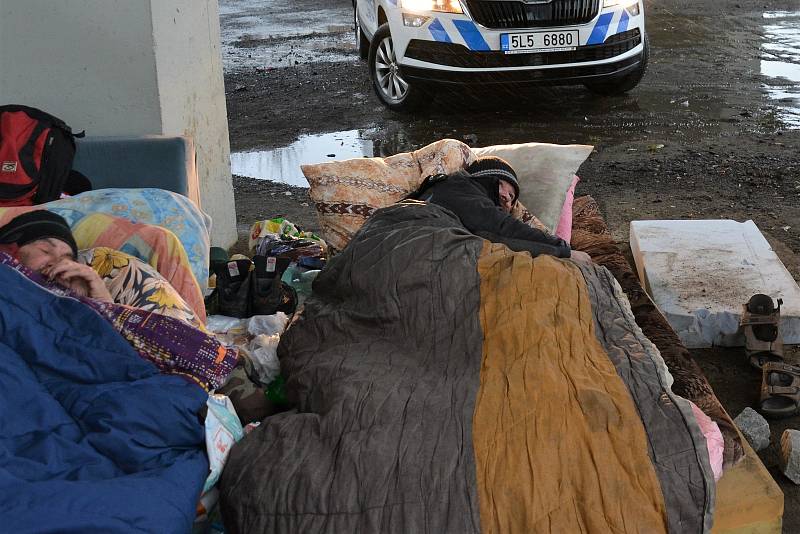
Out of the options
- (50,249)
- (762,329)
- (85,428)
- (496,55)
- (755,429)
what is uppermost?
(496,55)

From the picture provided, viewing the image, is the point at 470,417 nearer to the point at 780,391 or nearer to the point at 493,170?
the point at 780,391

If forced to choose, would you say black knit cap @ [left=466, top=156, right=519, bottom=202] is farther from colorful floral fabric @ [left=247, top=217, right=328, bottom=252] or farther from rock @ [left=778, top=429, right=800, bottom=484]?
rock @ [left=778, top=429, right=800, bottom=484]

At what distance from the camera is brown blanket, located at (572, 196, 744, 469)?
2.53m

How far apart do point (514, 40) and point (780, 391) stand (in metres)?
3.98

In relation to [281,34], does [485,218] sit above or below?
below

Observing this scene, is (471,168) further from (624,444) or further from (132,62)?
(624,444)

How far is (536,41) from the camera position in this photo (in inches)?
255

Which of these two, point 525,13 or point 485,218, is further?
point 525,13

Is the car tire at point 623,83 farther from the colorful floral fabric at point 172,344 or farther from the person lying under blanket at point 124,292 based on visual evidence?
the colorful floral fabric at point 172,344

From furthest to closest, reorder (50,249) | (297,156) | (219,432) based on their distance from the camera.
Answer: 1. (297,156)
2. (50,249)
3. (219,432)

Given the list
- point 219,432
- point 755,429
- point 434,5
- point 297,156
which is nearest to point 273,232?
point 297,156

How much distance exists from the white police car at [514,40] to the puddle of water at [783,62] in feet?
4.20

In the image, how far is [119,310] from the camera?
8.21 ft

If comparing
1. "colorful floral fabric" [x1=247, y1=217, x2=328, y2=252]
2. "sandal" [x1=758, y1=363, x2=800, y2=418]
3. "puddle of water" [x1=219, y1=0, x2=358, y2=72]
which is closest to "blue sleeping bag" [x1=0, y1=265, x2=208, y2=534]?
"colorful floral fabric" [x1=247, y1=217, x2=328, y2=252]
